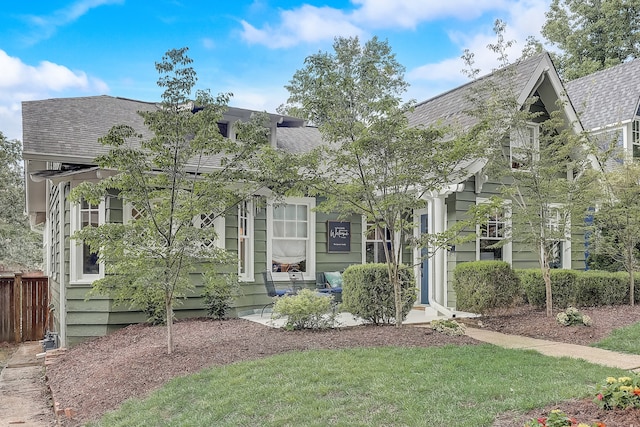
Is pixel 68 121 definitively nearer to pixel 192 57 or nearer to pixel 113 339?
pixel 113 339

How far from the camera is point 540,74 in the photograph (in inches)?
401

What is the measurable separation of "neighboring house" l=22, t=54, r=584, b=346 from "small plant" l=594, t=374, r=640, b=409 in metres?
4.59

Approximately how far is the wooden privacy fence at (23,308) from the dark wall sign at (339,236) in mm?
6870

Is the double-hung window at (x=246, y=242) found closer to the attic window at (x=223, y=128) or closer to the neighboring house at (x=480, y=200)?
the attic window at (x=223, y=128)

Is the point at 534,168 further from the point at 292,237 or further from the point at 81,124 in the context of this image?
the point at 81,124

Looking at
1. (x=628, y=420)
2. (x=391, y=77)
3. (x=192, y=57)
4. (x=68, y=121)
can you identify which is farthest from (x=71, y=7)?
(x=628, y=420)

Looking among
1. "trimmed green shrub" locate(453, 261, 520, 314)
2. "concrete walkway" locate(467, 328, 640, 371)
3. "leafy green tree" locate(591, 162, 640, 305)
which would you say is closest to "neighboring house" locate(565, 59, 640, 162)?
"leafy green tree" locate(591, 162, 640, 305)

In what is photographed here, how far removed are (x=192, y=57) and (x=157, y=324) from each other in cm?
463

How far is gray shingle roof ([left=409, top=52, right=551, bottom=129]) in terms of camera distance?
9.41 meters

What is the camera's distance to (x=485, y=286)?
9.18 metres

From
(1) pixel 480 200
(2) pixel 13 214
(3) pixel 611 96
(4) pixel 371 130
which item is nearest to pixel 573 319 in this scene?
(1) pixel 480 200

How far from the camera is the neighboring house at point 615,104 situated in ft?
47.5

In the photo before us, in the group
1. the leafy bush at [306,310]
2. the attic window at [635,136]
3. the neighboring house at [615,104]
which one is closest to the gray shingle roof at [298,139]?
the leafy bush at [306,310]

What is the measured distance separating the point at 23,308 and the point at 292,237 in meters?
6.68
